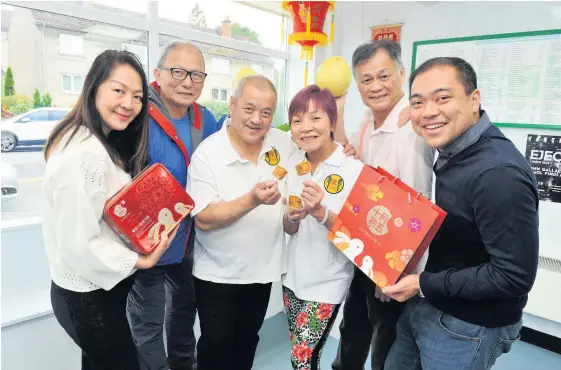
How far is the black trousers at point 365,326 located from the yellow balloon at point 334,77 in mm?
883

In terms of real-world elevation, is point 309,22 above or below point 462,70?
above

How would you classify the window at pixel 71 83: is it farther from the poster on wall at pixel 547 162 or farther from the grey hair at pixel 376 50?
the poster on wall at pixel 547 162

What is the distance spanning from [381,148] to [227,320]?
3.16 ft

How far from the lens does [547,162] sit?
2.66 meters

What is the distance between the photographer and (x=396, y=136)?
157 cm

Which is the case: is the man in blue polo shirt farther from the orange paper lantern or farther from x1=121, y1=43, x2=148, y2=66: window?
x1=121, y1=43, x2=148, y2=66: window

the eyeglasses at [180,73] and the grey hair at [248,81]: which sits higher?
the eyeglasses at [180,73]

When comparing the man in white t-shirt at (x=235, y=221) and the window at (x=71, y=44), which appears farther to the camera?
the window at (x=71, y=44)

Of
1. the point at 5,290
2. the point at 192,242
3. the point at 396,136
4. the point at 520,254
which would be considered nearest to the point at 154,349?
the point at 192,242

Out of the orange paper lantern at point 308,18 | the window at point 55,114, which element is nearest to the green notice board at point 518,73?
the orange paper lantern at point 308,18

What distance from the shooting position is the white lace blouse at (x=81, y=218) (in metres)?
1.16

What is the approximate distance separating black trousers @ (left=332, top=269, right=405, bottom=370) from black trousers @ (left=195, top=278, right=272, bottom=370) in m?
0.43

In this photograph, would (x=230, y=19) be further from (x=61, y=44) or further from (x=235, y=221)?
(x=235, y=221)

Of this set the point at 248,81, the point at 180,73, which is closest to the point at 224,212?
the point at 248,81
